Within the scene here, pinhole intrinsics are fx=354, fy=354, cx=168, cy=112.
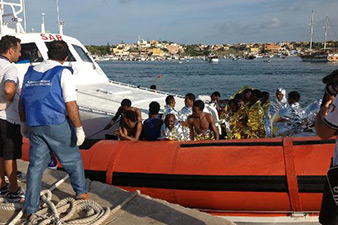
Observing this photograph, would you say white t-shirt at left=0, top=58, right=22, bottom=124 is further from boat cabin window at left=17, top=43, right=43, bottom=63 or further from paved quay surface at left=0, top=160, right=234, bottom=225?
boat cabin window at left=17, top=43, right=43, bottom=63

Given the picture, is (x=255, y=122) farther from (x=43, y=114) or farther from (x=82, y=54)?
(x=82, y=54)

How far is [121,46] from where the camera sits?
489 ft

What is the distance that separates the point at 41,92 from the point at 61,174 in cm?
164

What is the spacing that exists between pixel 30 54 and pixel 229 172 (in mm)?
5570

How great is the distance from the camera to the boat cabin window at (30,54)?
761 cm

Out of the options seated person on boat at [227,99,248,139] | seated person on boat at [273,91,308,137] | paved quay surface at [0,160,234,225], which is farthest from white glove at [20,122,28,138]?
seated person on boat at [273,91,308,137]

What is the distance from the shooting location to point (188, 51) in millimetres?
157750

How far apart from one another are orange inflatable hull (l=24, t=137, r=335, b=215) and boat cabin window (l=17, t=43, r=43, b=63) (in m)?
4.07

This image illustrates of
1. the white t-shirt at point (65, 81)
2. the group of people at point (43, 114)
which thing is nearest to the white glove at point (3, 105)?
the group of people at point (43, 114)

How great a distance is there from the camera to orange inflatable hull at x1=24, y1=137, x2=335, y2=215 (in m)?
3.79

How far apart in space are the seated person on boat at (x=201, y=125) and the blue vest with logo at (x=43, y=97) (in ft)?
8.73

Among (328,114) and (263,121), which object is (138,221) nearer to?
(328,114)

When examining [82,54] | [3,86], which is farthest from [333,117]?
[82,54]

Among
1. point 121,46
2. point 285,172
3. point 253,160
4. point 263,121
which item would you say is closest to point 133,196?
point 253,160
